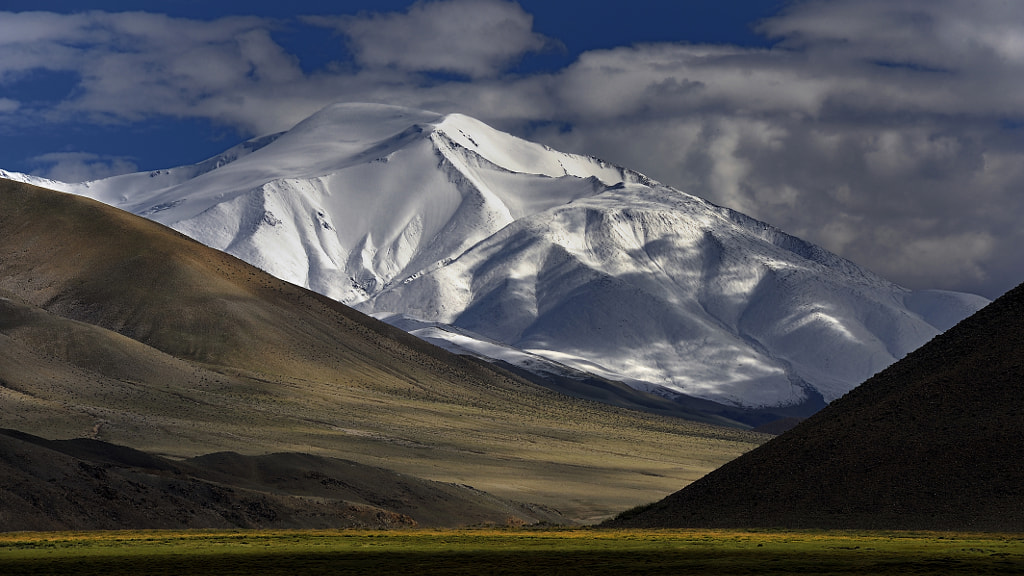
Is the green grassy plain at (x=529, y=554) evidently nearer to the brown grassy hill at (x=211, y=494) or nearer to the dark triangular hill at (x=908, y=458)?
the dark triangular hill at (x=908, y=458)

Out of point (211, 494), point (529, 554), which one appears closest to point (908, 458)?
point (529, 554)

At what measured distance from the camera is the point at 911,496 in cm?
8781

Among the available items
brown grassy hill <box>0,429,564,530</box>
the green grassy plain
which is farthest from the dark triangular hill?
brown grassy hill <box>0,429,564,530</box>

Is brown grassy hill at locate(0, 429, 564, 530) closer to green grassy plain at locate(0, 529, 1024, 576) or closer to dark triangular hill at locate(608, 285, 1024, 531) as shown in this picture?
green grassy plain at locate(0, 529, 1024, 576)

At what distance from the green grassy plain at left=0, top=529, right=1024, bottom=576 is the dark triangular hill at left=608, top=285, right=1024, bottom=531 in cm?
960

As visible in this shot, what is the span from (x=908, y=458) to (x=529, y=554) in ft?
127

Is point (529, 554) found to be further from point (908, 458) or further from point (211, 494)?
point (211, 494)

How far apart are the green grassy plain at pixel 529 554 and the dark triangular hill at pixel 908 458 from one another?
960cm

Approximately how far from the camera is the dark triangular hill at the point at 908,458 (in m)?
85.9

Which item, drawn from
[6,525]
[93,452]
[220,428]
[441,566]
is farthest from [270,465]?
[441,566]

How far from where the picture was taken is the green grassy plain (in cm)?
5556

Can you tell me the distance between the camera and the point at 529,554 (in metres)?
63.1

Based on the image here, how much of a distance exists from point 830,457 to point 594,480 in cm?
10041

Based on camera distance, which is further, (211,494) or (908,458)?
(211,494)
